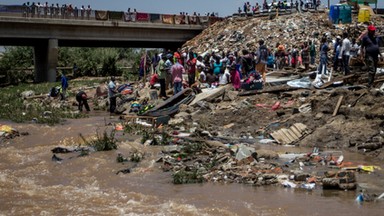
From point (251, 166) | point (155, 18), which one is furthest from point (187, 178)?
point (155, 18)

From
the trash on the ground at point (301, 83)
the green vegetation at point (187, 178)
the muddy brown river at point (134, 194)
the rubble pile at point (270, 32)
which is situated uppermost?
the rubble pile at point (270, 32)

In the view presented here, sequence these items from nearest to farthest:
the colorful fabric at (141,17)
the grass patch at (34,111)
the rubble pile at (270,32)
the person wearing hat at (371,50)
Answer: the person wearing hat at (371,50) < the grass patch at (34,111) < the rubble pile at (270,32) < the colorful fabric at (141,17)

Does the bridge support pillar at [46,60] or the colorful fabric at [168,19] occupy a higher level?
the colorful fabric at [168,19]

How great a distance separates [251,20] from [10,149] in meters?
27.1

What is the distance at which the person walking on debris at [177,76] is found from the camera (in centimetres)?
1738

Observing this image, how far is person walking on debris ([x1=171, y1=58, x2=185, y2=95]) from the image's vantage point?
17375mm

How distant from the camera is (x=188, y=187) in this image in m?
8.65

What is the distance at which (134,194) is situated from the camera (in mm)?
8312

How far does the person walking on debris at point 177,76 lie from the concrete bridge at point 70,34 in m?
19.6

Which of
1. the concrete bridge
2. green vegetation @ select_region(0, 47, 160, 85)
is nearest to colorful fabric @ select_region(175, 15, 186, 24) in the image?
the concrete bridge

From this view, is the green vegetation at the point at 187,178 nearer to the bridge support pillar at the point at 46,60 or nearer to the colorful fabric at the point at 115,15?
the bridge support pillar at the point at 46,60

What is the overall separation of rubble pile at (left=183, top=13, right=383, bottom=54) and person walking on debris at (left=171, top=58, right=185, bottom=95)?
13.8m

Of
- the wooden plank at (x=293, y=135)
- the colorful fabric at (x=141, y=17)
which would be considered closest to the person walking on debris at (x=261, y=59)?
the wooden plank at (x=293, y=135)

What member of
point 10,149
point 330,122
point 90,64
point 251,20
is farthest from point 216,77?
point 90,64
